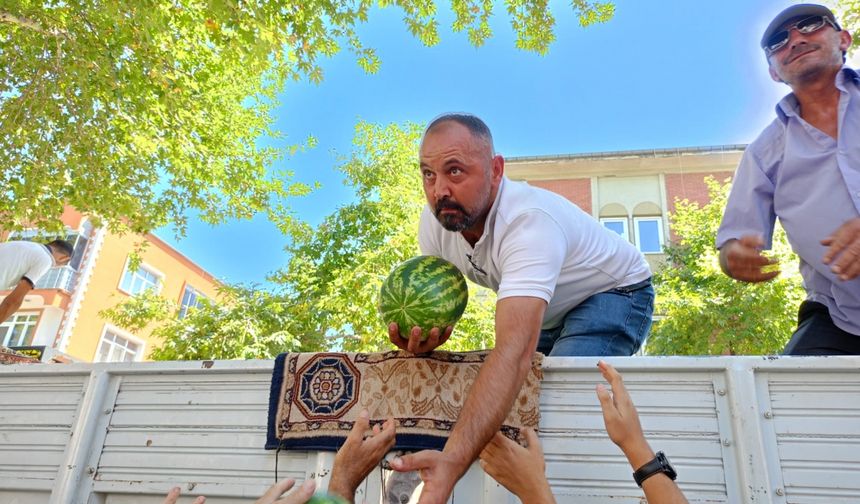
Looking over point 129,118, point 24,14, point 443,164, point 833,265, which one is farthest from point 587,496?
point 24,14

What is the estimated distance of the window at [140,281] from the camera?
2866 cm

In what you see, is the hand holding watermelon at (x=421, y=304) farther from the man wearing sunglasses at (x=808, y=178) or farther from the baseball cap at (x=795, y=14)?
the baseball cap at (x=795, y=14)

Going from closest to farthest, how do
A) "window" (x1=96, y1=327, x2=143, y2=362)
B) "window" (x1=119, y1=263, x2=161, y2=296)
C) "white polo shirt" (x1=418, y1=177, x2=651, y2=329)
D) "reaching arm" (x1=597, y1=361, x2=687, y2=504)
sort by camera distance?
"reaching arm" (x1=597, y1=361, x2=687, y2=504) < "white polo shirt" (x1=418, y1=177, x2=651, y2=329) < "window" (x1=96, y1=327, x2=143, y2=362) < "window" (x1=119, y1=263, x2=161, y2=296)

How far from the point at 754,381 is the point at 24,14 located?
9.55 meters

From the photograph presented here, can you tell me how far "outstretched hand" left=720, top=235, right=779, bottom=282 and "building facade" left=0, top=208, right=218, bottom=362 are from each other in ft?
75.1

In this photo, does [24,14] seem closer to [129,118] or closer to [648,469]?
[129,118]

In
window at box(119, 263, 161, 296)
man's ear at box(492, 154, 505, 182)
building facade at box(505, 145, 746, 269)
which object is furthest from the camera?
window at box(119, 263, 161, 296)

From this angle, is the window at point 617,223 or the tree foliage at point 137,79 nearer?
the tree foliage at point 137,79

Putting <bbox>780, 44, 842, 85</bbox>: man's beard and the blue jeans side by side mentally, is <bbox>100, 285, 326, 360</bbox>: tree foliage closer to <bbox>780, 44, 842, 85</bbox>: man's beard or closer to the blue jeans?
the blue jeans

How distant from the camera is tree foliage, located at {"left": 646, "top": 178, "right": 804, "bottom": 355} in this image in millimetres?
12414

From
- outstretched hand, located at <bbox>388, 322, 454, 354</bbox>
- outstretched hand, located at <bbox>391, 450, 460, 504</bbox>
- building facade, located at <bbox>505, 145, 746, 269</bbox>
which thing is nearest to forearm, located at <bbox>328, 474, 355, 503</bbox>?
outstretched hand, located at <bbox>391, 450, 460, 504</bbox>

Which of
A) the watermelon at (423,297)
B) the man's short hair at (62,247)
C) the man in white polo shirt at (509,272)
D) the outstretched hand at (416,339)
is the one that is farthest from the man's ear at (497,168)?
the man's short hair at (62,247)

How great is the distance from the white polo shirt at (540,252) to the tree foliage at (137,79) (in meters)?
4.23

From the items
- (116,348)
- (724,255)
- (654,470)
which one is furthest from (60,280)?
(654,470)
